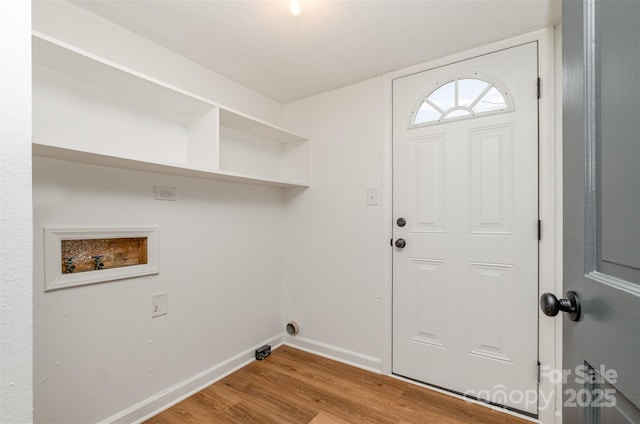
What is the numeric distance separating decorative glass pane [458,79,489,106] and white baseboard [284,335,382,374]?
73.8 inches

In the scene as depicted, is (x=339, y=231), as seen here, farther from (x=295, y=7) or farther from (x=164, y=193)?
(x=295, y=7)

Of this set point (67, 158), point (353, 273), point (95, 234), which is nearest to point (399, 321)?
point (353, 273)

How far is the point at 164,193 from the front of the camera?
171 centimetres

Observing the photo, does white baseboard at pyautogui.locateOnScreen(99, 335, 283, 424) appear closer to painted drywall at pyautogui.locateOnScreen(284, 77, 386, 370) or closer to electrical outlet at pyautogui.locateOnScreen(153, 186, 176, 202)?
painted drywall at pyautogui.locateOnScreen(284, 77, 386, 370)

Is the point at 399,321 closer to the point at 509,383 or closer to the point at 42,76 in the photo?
the point at 509,383

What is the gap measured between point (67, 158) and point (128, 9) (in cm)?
80

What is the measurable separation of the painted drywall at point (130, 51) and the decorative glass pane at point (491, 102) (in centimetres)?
164

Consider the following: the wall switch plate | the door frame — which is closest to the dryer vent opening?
the wall switch plate

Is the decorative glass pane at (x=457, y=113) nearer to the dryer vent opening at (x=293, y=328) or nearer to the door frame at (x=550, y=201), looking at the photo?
the door frame at (x=550, y=201)

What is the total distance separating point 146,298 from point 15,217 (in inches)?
48.7

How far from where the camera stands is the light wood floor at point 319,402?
1581 millimetres

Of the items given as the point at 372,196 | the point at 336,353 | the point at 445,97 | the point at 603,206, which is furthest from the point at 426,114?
the point at 336,353

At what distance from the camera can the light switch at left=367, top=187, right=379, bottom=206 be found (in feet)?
6.86

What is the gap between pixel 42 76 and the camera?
126 centimetres
